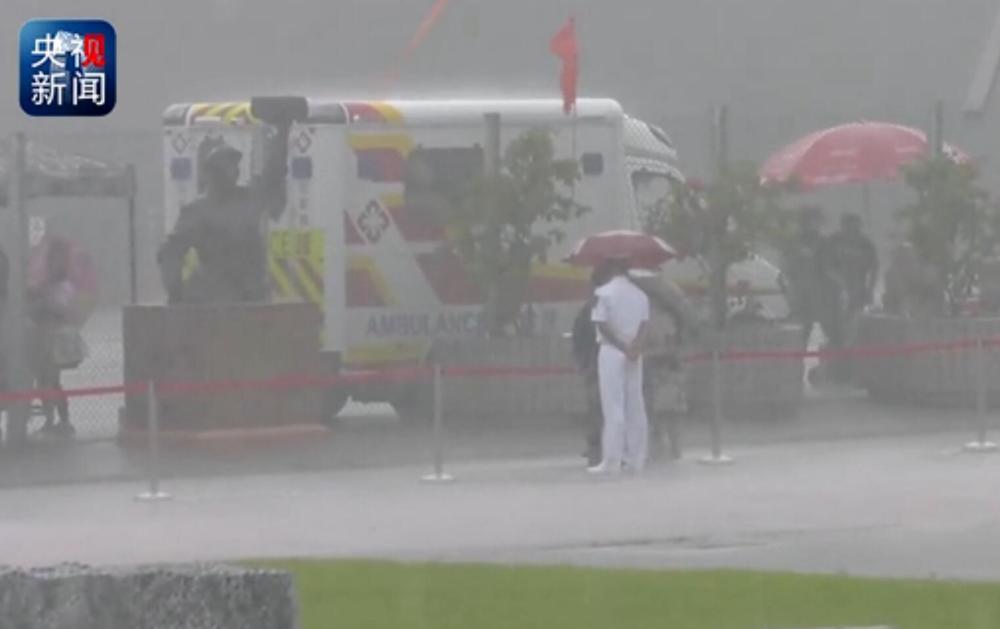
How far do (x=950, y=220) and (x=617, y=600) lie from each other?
10.1m

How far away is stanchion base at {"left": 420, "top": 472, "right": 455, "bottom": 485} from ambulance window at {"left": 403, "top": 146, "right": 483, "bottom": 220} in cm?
371

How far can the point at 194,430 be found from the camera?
1956 cm

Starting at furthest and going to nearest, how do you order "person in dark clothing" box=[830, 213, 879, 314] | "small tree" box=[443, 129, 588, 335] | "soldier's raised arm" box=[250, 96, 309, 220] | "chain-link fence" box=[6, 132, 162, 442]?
1. "person in dark clothing" box=[830, 213, 879, 314]
2. "small tree" box=[443, 129, 588, 335]
3. "soldier's raised arm" box=[250, 96, 309, 220]
4. "chain-link fence" box=[6, 132, 162, 442]

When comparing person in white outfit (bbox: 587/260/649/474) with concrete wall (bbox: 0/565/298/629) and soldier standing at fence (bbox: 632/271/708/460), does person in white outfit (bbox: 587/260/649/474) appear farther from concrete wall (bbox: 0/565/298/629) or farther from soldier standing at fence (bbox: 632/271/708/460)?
concrete wall (bbox: 0/565/298/629)

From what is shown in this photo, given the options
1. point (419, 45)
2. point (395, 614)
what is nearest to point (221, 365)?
point (395, 614)

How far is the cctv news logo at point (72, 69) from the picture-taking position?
1127cm

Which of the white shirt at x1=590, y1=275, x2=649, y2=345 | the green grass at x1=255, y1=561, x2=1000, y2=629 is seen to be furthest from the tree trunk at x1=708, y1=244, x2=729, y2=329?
the green grass at x1=255, y1=561, x2=1000, y2=629

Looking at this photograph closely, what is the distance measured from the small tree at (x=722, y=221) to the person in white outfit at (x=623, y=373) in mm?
2804

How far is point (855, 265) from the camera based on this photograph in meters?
24.2

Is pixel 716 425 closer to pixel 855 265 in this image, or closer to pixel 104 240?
pixel 855 265

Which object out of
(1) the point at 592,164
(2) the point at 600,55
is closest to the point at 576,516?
(1) the point at 592,164

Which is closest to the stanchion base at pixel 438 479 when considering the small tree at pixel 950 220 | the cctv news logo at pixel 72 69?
the small tree at pixel 950 220

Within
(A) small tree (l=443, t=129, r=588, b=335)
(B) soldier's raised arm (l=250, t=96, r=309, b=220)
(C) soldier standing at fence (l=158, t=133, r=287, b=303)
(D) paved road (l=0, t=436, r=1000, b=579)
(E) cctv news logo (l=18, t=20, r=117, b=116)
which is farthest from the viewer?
(A) small tree (l=443, t=129, r=588, b=335)

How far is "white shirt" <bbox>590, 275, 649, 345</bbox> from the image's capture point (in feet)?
61.5
